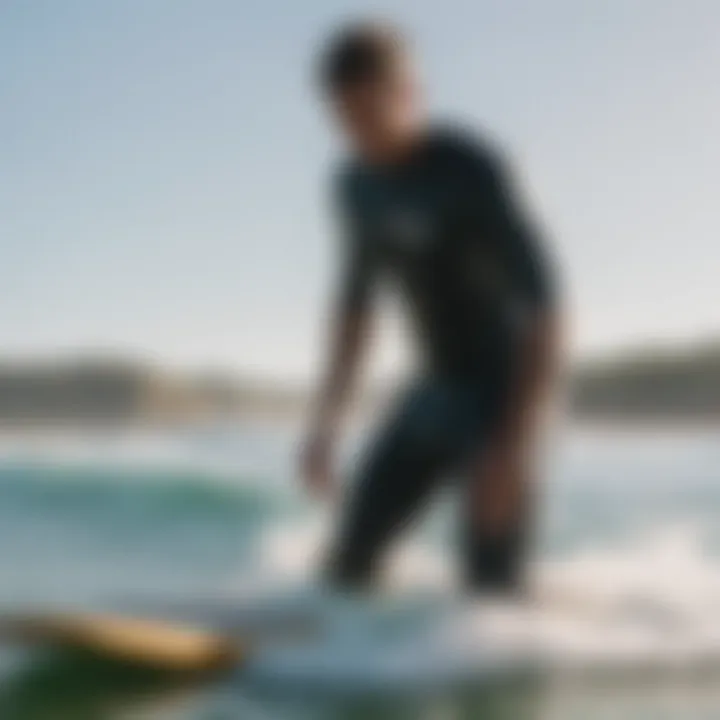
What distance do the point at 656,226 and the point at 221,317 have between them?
1.40ft

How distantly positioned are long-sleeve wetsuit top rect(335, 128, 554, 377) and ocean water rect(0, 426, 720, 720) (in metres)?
0.13

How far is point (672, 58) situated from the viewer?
1330mm

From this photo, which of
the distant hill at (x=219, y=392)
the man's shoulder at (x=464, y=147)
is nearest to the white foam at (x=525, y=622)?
the distant hill at (x=219, y=392)

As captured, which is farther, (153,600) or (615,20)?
(615,20)

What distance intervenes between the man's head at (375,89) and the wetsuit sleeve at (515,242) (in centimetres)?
8

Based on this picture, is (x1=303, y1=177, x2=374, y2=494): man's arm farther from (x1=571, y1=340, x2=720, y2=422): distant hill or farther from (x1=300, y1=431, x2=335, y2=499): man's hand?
(x1=571, y1=340, x2=720, y2=422): distant hill

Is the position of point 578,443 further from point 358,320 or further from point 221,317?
point 221,317

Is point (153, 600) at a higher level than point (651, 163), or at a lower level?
lower

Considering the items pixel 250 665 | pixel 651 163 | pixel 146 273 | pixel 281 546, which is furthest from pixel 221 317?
pixel 651 163

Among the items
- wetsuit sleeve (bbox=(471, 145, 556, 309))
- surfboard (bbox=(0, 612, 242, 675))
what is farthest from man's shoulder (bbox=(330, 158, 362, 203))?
surfboard (bbox=(0, 612, 242, 675))

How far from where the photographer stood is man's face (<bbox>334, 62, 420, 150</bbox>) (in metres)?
1.26

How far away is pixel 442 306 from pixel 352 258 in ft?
0.34

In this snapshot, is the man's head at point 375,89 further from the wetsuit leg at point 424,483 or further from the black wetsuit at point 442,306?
the wetsuit leg at point 424,483

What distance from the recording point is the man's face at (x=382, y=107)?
126cm
